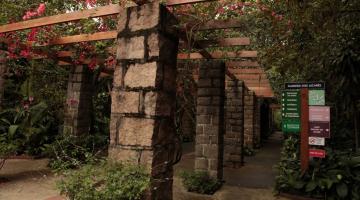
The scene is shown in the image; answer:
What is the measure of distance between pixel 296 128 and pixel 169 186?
362 cm

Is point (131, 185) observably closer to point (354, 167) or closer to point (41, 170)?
point (354, 167)

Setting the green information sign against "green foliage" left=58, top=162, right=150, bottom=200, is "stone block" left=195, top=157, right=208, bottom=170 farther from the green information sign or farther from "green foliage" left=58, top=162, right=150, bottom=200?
"green foliage" left=58, top=162, right=150, bottom=200

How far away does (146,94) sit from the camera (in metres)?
3.77

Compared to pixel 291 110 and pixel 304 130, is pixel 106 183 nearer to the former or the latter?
pixel 304 130

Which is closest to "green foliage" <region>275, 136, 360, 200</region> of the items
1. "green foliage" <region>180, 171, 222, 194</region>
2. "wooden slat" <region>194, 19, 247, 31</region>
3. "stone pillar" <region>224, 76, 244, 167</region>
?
"green foliage" <region>180, 171, 222, 194</region>

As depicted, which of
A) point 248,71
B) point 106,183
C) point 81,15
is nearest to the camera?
point 106,183

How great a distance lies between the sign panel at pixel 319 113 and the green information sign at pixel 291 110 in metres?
0.34

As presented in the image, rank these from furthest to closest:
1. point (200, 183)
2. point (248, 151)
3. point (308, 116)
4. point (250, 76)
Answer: point (248, 151) < point (250, 76) < point (200, 183) < point (308, 116)

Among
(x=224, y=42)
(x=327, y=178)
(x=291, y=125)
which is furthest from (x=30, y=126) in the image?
(x=327, y=178)

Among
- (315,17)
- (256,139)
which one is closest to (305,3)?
(315,17)

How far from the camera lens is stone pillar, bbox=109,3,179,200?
372 cm

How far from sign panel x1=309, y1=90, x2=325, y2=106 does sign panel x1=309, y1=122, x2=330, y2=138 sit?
393 millimetres

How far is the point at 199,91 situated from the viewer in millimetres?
7246

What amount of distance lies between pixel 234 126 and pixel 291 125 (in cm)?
340
